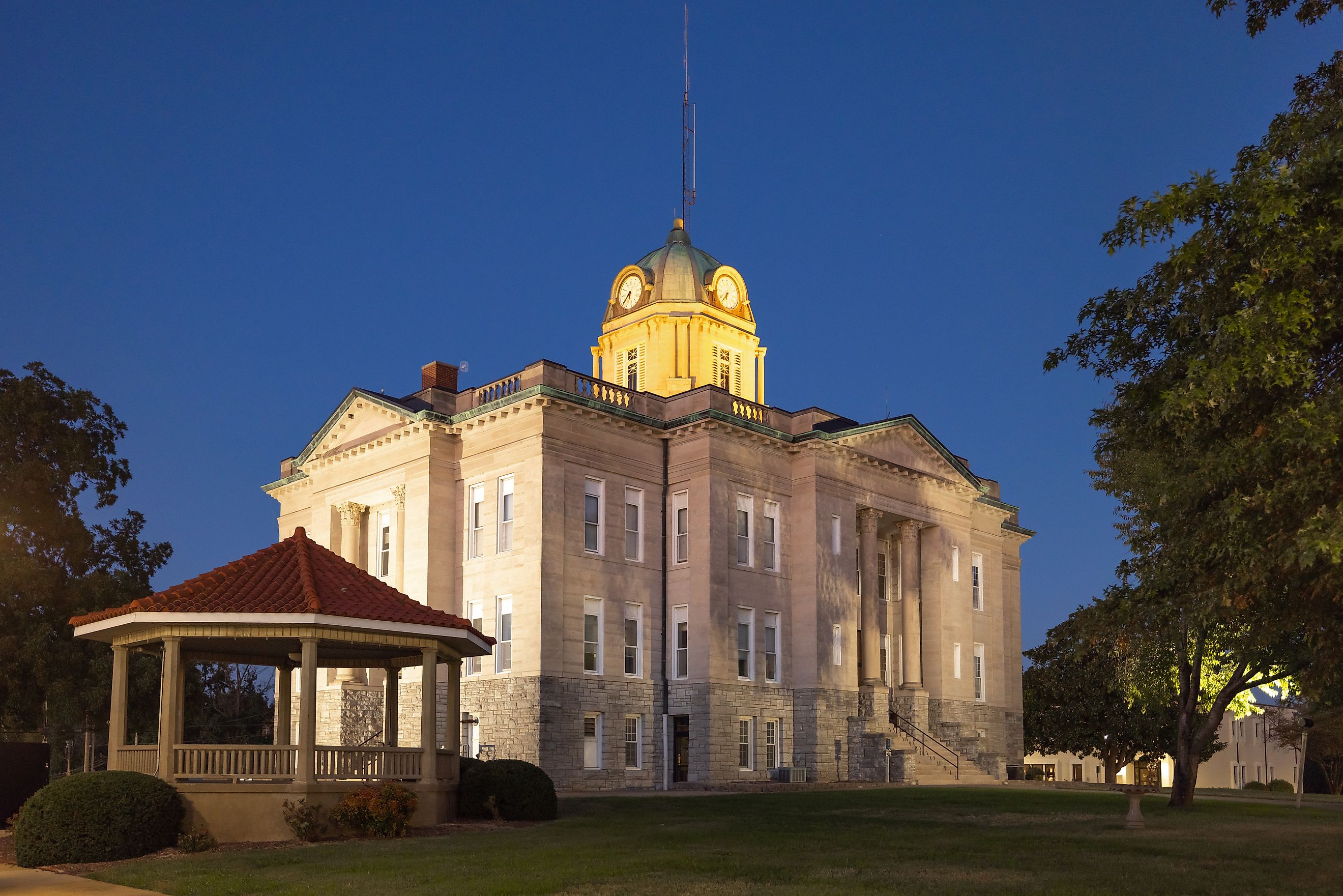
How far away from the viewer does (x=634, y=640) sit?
1720 inches

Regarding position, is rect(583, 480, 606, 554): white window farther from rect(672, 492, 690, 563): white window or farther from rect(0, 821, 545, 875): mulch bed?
rect(0, 821, 545, 875): mulch bed

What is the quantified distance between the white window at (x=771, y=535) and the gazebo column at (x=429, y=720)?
22722 mm

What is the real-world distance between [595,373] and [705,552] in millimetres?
16783

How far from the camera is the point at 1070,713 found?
65.6m

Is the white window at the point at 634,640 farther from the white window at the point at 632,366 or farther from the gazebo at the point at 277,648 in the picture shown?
the gazebo at the point at 277,648

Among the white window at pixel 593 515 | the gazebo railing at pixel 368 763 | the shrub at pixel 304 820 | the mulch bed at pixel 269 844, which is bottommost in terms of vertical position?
the mulch bed at pixel 269 844

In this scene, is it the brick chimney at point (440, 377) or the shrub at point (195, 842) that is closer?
the shrub at point (195, 842)

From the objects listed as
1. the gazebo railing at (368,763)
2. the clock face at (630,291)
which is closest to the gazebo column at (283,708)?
the gazebo railing at (368,763)

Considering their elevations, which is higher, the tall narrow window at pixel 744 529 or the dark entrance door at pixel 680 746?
the tall narrow window at pixel 744 529

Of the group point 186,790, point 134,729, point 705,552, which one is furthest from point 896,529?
point 186,790

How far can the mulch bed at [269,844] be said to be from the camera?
19.1m

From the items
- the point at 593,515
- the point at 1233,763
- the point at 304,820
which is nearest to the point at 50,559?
the point at 593,515

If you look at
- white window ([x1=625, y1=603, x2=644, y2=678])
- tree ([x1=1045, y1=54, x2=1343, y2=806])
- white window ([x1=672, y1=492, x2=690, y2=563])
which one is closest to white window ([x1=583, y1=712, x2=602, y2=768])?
white window ([x1=625, y1=603, x2=644, y2=678])

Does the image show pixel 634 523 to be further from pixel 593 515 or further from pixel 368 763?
pixel 368 763
